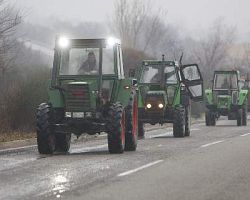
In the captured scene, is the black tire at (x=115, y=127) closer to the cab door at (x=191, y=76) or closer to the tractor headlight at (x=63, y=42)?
the tractor headlight at (x=63, y=42)

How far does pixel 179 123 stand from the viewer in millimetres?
22234

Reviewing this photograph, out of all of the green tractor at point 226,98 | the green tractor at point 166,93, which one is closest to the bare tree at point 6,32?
the green tractor at point 166,93

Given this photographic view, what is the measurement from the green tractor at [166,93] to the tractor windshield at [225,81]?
970 centimetres

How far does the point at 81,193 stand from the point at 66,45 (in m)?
7.58

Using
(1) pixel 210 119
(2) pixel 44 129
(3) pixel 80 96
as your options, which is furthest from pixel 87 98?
(1) pixel 210 119

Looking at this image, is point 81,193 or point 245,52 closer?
point 81,193

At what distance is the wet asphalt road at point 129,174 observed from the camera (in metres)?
9.23

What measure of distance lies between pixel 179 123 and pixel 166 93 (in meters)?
1.18

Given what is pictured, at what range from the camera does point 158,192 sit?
933cm

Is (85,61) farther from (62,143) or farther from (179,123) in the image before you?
(179,123)

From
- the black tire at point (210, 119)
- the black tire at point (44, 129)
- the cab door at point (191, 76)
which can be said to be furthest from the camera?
the black tire at point (210, 119)

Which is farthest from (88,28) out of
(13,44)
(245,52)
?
(13,44)

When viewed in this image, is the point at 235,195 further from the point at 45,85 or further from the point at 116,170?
the point at 45,85

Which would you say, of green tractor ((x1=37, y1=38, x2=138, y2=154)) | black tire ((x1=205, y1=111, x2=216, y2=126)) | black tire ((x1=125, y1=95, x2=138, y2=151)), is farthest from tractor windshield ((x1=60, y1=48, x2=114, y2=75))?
black tire ((x1=205, y1=111, x2=216, y2=126))
